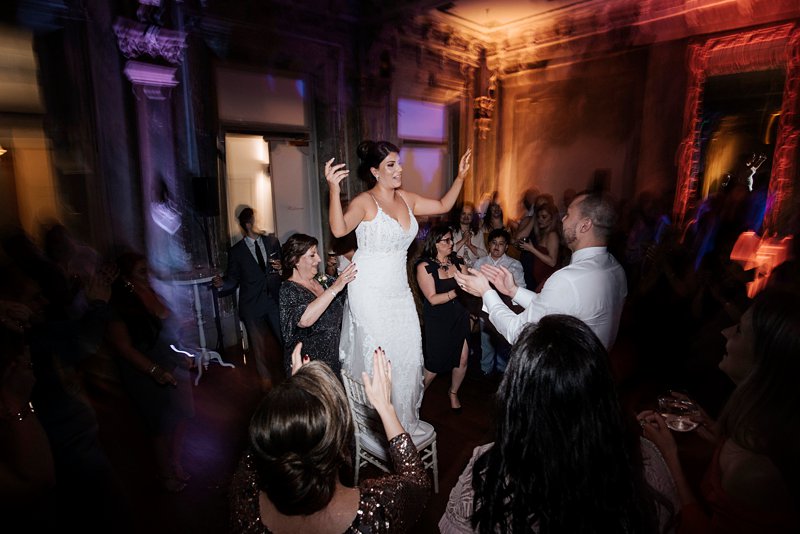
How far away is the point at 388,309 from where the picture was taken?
259 cm

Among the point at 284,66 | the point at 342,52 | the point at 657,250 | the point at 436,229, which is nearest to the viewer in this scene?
the point at 436,229

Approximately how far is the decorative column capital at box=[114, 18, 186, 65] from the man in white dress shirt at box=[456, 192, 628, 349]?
3928 millimetres

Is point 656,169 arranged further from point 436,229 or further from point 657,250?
point 436,229

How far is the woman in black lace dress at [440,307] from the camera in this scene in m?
3.28

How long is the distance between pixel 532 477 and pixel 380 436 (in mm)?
1499

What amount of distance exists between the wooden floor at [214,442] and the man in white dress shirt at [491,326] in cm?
16

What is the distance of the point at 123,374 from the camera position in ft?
7.99

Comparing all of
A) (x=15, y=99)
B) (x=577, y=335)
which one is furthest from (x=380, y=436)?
(x=15, y=99)

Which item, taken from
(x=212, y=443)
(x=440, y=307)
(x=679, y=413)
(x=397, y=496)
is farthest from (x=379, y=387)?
(x=212, y=443)

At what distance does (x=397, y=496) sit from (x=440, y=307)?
217 centimetres

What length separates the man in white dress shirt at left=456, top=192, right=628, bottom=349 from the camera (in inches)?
75.3

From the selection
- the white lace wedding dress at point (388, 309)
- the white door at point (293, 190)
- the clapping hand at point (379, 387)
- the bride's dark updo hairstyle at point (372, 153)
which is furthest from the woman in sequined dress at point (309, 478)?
the white door at point (293, 190)

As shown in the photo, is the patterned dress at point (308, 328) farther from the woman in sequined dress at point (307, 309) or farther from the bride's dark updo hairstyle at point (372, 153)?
the bride's dark updo hairstyle at point (372, 153)

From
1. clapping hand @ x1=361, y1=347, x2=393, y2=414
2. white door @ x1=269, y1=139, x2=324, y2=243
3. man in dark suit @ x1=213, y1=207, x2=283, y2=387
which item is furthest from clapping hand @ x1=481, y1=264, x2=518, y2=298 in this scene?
white door @ x1=269, y1=139, x2=324, y2=243
